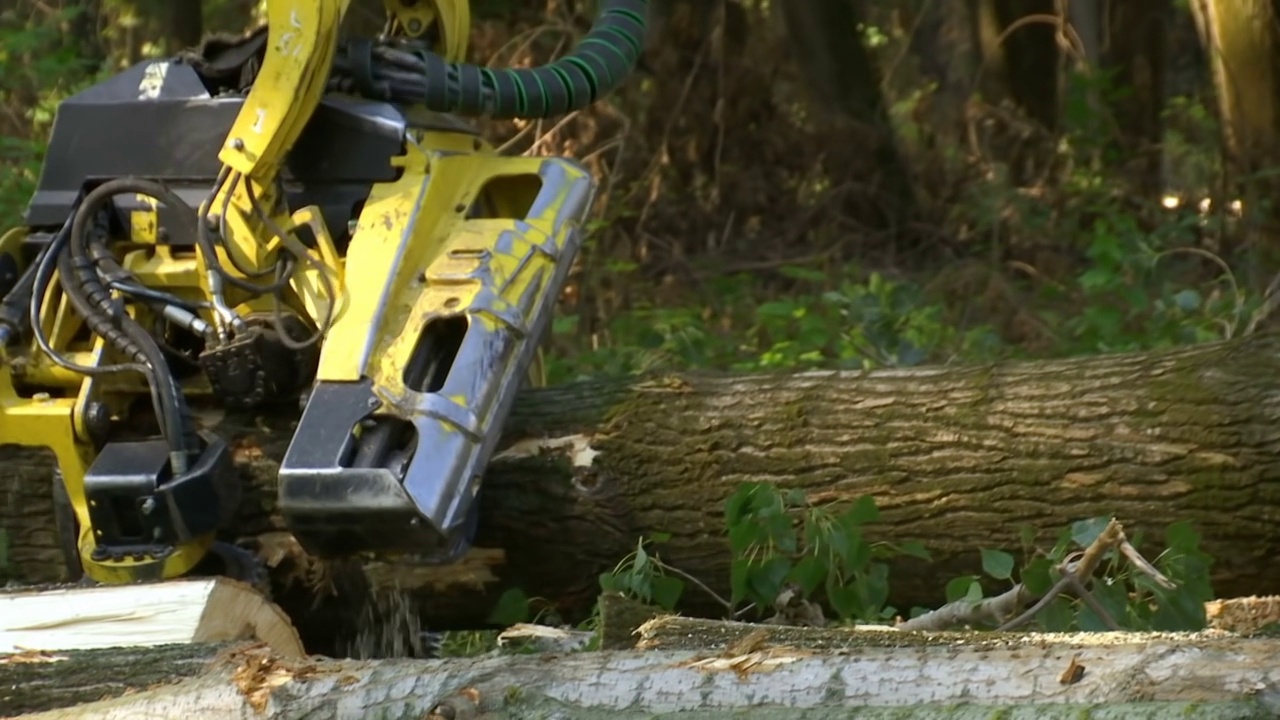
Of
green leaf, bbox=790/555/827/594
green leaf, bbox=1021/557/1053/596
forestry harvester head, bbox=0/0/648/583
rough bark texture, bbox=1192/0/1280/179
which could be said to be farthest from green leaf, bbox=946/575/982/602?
rough bark texture, bbox=1192/0/1280/179

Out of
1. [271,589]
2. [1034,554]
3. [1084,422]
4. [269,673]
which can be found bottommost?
[271,589]

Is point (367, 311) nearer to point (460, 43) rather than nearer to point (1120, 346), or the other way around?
point (460, 43)

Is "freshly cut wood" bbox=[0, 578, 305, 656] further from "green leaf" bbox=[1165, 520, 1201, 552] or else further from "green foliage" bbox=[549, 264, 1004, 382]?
"green foliage" bbox=[549, 264, 1004, 382]

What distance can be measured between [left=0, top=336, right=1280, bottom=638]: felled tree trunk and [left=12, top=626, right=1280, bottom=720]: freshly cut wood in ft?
3.53

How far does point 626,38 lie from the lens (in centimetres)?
427

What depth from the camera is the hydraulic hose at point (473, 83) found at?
376 cm

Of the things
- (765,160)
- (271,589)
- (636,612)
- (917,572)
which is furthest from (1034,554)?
(765,160)

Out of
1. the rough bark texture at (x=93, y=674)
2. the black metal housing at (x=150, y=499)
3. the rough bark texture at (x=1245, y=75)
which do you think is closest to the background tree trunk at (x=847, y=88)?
the rough bark texture at (x=1245, y=75)

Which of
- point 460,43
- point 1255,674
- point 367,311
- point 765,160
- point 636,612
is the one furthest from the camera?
point 765,160

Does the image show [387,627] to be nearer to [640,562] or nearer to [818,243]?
[640,562]

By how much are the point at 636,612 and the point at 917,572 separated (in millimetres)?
868

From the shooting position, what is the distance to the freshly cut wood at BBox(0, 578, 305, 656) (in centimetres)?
288

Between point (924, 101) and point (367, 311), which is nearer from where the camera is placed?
point (367, 311)

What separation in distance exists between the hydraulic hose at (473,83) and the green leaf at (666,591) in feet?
4.06
